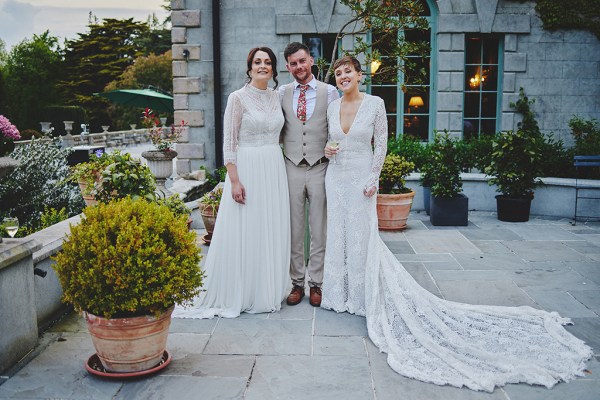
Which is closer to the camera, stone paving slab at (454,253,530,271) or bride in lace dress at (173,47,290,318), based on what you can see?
bride in lace dress at (173,47,290,318)

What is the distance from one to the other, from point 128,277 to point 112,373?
0.66m

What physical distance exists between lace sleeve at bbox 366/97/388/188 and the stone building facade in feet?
18.8

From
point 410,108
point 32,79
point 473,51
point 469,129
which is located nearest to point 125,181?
point 410,108

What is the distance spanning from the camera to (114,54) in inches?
1656

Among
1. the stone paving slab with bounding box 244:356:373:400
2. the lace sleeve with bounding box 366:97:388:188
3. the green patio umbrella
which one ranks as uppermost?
the green patio umbrella

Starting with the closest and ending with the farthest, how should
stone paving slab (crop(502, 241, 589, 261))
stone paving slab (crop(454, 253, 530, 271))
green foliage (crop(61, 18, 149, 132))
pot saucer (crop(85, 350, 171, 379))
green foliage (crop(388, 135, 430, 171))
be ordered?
1. pot saucer (crop(85, 350, 171, 379))
2. stone paving slab (crop(454, 253, 530, 271))
3. stone paving slab (crop(502, 241, 589, 261))
4. green foliage (crop(388, 135, 430, 171))
5. green foliage (crop(61, 18, 149, 132))

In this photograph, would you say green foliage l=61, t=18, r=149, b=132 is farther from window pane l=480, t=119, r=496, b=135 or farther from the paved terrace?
the paved terrace

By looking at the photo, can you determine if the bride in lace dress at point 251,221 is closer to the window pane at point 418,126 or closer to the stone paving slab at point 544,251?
the stone paving slab at point 544,251

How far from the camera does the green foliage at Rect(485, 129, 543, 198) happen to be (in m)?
8.32

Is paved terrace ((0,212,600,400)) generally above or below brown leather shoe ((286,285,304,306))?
below

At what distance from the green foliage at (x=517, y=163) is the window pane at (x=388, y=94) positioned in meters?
2.51

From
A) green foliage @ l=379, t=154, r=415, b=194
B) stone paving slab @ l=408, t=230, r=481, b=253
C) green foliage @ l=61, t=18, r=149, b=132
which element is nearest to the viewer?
stone paving slab @ l=408, t=230, r=481, b=253

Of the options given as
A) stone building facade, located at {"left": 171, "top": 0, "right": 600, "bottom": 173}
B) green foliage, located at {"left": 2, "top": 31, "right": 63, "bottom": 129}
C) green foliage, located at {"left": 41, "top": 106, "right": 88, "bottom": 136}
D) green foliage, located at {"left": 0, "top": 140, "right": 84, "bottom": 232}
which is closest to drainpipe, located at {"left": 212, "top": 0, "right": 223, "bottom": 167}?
stone building facade, located at {"left": 171, "top": 0, "right": 600, "bottom": 173}

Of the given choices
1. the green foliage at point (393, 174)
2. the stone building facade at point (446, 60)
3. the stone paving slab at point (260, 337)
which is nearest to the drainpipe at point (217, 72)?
the stone building facade at point (446, 60)
